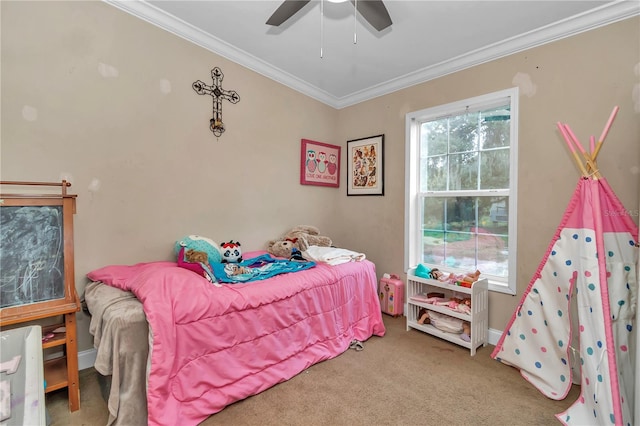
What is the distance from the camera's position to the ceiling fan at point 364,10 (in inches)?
64.4

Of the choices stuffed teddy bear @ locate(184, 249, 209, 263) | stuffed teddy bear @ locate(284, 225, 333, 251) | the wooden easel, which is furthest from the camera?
stuffed teddy bear @ locate(284, 225, 333, 251)

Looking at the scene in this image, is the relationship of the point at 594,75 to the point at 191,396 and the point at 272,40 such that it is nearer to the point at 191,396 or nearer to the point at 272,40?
the point at 272,40

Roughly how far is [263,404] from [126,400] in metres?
0.71

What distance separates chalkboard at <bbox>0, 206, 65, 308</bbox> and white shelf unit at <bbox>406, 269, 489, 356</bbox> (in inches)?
103

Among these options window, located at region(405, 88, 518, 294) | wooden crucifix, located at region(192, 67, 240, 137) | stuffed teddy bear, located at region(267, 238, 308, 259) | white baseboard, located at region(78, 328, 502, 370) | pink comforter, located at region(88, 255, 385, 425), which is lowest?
white baseboard, located at region(78, 328, 502, 370)

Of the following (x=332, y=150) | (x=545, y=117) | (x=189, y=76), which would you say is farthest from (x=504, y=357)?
(x=189, y=76)

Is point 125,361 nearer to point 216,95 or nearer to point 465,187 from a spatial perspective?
point 216,95

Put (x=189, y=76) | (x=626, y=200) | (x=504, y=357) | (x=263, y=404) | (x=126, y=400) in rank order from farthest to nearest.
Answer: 1. (x=189, y=76)
2. (x=504, y=357)
3. (x=626, y=200)
4. (x=263, y=404)
5. (x=126, y=400)

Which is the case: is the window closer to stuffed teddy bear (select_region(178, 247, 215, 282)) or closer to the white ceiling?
the white ceiling

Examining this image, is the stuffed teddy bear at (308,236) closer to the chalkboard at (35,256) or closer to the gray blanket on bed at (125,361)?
the gray blanket on bed at (125,361)

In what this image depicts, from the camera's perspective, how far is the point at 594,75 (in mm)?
2045

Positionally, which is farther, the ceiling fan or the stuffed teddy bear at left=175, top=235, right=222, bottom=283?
the stuffed teddy bear at left=175, top=235, right=222, bottom=283

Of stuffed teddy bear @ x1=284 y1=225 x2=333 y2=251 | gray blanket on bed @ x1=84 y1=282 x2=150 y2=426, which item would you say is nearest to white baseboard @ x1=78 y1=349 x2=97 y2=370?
gray blanket on bed @ x1=84 y1=282 x2=150 y2=426

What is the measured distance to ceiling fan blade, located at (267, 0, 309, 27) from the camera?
64.8 inches
